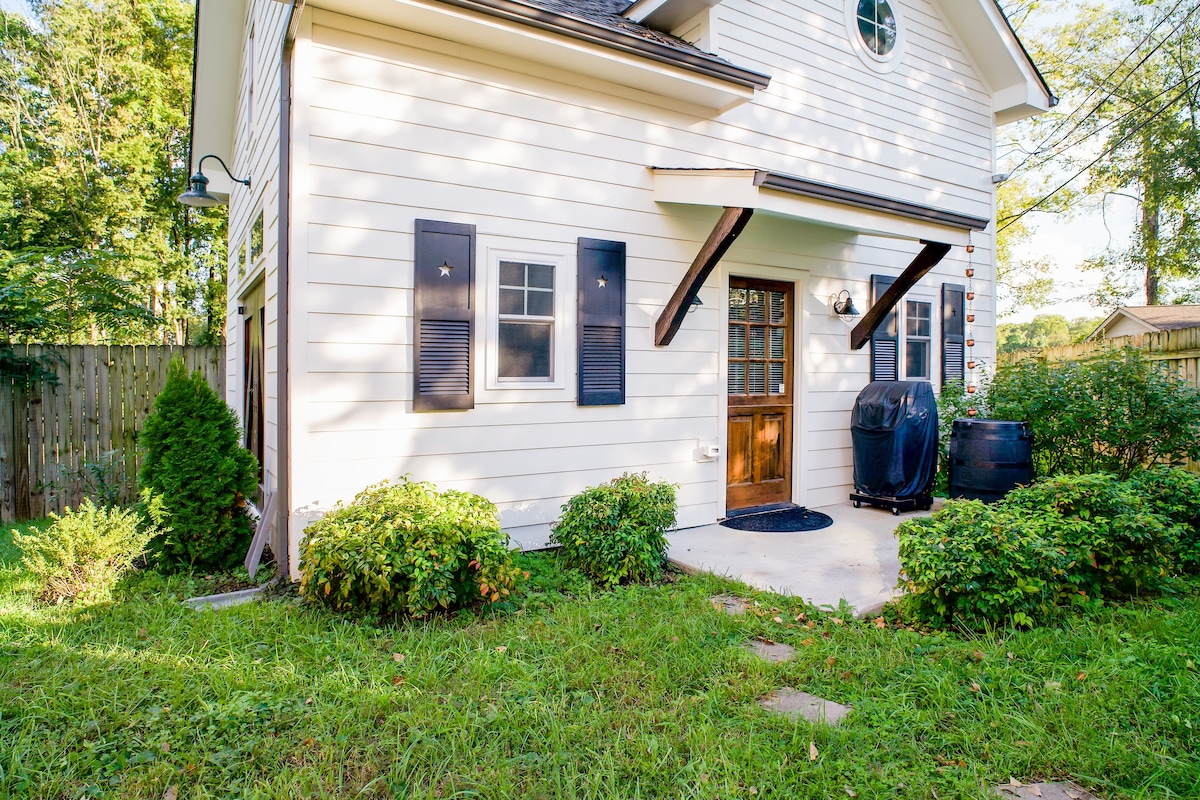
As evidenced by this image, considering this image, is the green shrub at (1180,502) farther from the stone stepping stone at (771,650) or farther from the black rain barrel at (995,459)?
the stone stepping stone at (771,650)

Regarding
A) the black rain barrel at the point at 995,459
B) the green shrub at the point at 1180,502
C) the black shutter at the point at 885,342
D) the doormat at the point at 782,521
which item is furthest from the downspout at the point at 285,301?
the black shutter at the point at 885,342

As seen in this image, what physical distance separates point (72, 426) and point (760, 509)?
670 centimetres

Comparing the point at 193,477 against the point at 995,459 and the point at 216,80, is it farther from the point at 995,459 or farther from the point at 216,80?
the point at 995,459

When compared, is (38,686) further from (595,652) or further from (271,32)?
(271,32)

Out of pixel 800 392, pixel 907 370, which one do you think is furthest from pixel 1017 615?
pixel 907 370

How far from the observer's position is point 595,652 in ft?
9.73

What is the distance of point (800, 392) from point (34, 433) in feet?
23.9

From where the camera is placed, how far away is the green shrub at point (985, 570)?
10.4 feet

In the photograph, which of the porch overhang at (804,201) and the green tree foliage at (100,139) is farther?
the green tree foliage at (100,139)

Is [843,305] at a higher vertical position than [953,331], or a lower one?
higher

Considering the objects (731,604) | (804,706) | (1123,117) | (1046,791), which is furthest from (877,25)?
(1123,117)

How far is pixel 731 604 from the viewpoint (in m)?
3.69

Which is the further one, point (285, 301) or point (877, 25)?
point (877, 25)

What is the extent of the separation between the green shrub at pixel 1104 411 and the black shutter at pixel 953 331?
104 centimetres
